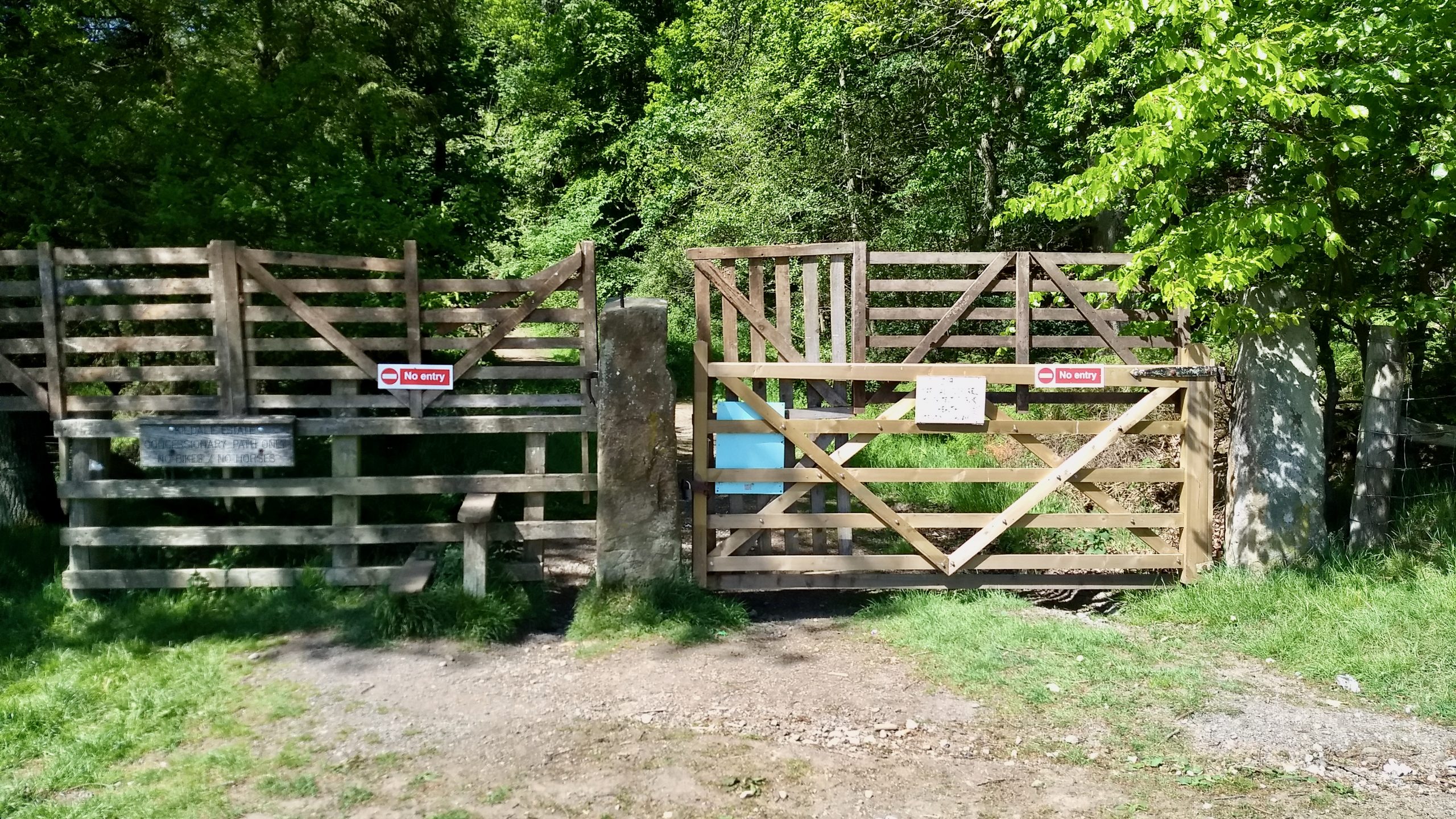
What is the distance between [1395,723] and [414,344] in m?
5.96

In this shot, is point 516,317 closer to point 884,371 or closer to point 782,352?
point 782,352

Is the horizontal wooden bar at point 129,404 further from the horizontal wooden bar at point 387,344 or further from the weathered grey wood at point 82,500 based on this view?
the horizontal wooden bar at point 387,344

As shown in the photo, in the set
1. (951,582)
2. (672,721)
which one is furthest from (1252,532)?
(672,721)

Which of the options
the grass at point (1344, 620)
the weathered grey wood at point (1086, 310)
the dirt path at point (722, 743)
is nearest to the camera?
the dirt path at point (722, 743)

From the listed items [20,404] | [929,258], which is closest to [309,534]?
[20,404]

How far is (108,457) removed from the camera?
7168mm

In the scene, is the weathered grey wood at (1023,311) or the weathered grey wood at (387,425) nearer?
the weathered grey wood at (387,425)

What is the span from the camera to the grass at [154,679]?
14.9 feet

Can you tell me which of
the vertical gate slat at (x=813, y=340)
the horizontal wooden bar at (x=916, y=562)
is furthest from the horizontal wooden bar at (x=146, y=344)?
the vertical gate slat at (x=813, y=340)

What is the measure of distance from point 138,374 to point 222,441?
0.70 m

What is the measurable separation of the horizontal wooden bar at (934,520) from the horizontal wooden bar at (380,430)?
122 centimetres

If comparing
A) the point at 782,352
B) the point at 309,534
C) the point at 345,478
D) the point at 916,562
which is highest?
the point at 782,352

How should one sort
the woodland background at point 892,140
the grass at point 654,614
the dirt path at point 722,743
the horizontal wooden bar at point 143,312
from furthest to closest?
the horizontal wooden bar at point 143,312, the grass at point 654,614, the woodland background at point 892,140, the dirt path at point 722,743

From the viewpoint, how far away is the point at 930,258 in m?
6.81
